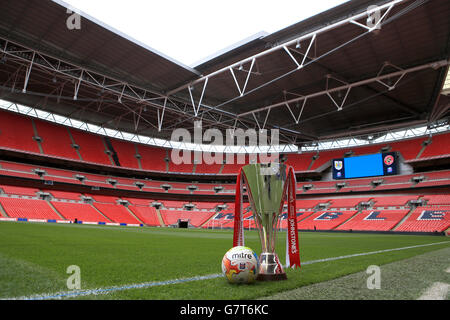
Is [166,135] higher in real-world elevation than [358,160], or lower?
higher

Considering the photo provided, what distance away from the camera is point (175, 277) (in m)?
4.02

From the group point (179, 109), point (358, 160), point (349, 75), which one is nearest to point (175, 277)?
point (349, 75)

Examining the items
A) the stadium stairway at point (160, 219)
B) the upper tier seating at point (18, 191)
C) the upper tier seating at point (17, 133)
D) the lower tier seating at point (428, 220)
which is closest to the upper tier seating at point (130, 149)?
the upper tier seating at point (17, 133)

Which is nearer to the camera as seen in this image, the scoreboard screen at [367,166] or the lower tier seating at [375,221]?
the lower tier seating at [375,221]

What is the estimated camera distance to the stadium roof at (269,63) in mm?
16156

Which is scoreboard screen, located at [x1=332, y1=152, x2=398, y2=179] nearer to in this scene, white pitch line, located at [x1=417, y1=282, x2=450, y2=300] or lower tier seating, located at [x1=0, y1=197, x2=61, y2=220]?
lower tier seating, located at [x1=0, y1=197, x2=61, y2=220]

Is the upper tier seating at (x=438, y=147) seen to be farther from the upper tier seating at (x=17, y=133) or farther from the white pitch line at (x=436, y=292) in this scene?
the upper tier seating at (x=17, y=133)

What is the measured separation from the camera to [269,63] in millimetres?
20250

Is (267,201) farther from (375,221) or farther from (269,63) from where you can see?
(375,221)

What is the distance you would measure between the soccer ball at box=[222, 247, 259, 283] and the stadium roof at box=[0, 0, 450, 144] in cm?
1441

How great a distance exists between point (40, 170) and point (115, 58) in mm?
22190

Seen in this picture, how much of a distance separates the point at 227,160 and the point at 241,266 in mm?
47256

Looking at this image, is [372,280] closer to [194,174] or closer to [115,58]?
[115,58]

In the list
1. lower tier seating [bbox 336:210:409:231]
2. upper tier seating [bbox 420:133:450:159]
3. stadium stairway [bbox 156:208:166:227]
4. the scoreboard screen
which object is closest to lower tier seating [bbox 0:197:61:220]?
stadium stairway [bbox 156:208:166:227]
